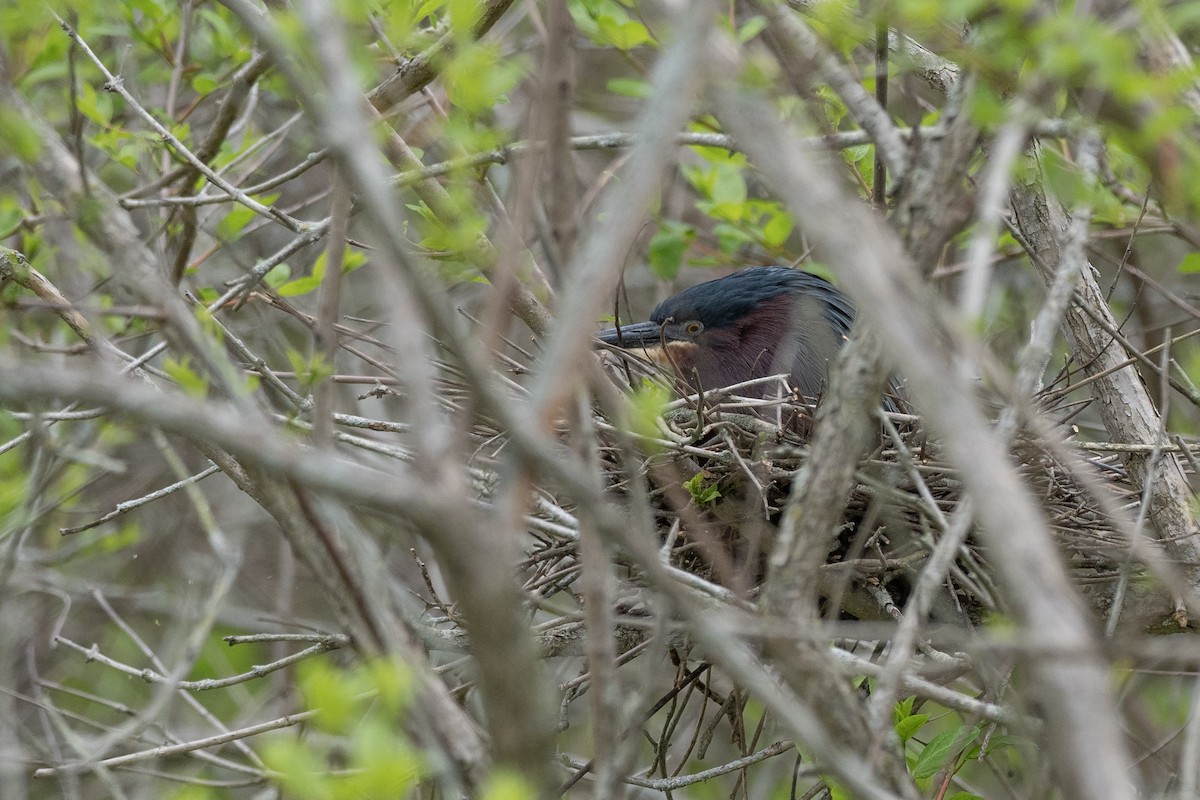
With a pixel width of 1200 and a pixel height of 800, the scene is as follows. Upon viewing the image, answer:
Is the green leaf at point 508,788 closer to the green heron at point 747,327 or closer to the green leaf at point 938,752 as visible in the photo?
the green leaf at point 938,752

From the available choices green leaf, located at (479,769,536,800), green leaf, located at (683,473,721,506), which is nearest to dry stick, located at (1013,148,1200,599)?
green leaf, located at (683,473,721,506)

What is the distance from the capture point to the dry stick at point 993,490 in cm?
101

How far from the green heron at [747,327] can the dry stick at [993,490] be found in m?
2.31

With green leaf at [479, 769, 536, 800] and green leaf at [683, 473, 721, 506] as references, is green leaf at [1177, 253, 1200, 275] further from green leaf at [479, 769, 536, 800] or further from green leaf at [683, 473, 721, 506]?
green leaf at [479, 769, 536, 800]

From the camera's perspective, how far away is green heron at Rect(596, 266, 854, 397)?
11.6 feet

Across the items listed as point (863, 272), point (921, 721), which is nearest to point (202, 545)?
point (921, 721)

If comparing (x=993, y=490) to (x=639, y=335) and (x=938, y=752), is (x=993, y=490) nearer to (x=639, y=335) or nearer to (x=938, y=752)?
(x=938, y=752)

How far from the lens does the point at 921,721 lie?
243 centimetres

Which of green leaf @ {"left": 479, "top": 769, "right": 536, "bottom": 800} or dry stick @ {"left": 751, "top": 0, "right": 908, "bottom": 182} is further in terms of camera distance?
dry stick @ {"left": 751, "top": 0, "right": 908, "bottom": 182}

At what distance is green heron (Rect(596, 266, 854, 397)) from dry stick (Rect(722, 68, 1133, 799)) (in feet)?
7.59

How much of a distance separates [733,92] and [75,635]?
174 inches

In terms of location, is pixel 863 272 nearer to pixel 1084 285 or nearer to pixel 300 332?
pixel 1084 285

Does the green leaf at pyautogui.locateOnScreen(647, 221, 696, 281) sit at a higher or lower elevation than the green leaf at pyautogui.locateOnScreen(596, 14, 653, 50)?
lower

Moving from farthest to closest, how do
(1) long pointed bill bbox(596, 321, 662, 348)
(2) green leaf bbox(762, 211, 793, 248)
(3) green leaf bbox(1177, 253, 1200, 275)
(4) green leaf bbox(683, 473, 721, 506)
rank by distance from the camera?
(2) green leaf bbox(762, 211, 793, 248), (1) long pointed bill bbox(596, 321, 662, 348), (3) green leaf bbox(1177, 253, 1200, 275), (4) green leaf bbox(683, 473, 721, 506)
